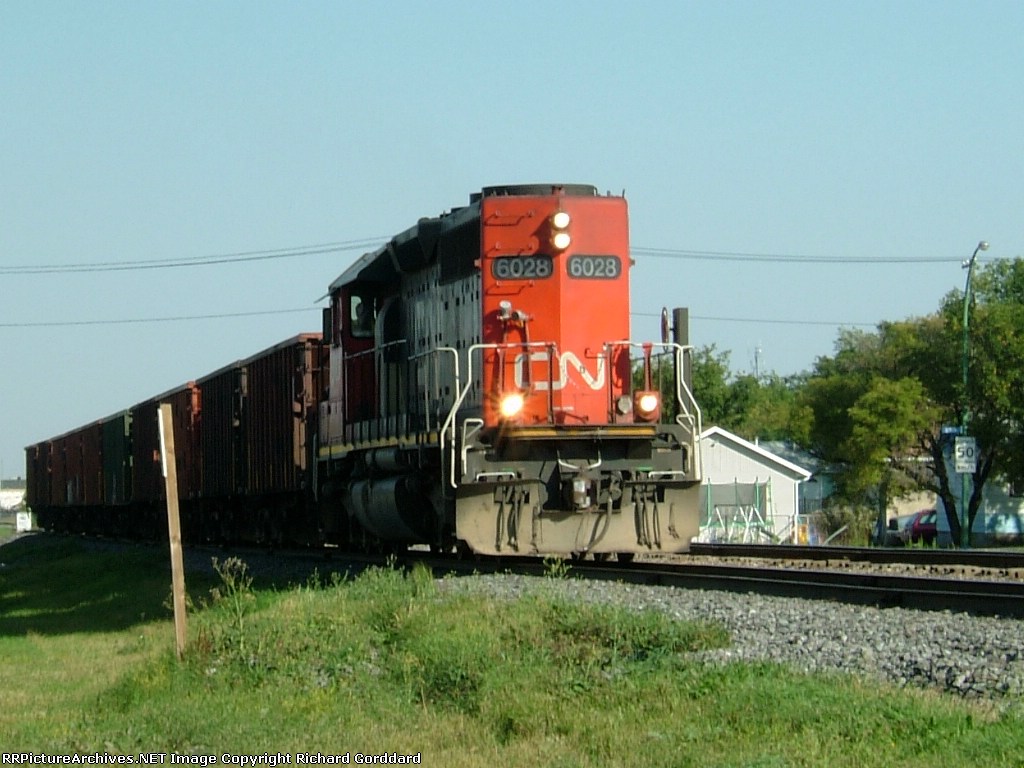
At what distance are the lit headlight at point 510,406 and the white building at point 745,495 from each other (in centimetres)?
1458

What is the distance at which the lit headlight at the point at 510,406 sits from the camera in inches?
536

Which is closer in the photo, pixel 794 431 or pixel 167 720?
pixel 167 720

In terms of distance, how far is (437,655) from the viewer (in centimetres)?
871

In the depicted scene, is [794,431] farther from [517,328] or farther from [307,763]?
[307,763]

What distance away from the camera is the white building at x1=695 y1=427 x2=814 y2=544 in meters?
39.9

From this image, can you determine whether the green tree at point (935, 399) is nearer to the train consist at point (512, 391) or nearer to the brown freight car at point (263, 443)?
the brown freight car at point (263, 443)

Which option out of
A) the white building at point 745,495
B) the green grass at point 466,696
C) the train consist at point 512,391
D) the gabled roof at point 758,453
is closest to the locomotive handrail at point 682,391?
the train consist at point 512,391

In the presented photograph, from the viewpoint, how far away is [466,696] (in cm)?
809

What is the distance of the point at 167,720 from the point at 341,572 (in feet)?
28.2

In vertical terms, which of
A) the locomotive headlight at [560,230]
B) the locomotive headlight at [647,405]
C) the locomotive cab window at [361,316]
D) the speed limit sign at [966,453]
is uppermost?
the locomotive headlight at [560,230]

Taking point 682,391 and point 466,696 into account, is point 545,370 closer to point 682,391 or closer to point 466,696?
point 682,391

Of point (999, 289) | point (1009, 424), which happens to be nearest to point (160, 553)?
point (1009, 424)

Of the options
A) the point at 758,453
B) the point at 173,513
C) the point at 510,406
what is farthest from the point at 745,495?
the point at 173,513

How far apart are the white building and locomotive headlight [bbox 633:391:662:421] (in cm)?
1377
